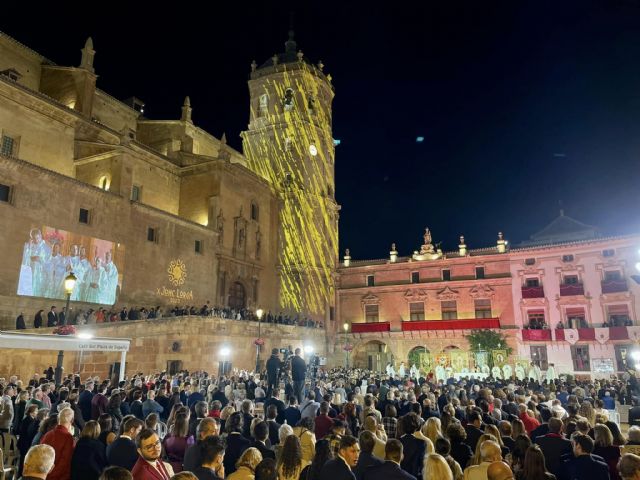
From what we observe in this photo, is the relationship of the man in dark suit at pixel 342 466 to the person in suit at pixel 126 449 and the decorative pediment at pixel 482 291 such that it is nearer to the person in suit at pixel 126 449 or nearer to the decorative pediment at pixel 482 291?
the person in suit at pixel 126 449

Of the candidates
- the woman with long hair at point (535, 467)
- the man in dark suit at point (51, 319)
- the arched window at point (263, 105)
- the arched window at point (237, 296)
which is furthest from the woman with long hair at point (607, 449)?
the arched window at point (263, 105)

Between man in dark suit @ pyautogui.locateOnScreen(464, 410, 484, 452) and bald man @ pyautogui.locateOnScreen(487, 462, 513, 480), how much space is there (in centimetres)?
306

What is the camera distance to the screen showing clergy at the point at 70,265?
2066 centimetres

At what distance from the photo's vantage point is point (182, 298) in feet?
93.4

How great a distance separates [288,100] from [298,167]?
6504 mm

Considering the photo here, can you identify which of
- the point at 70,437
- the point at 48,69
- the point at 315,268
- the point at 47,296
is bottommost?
the point at 70,437

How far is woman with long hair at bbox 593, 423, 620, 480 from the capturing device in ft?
18.9

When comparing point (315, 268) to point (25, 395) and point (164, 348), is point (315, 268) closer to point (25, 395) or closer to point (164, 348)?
point (164, 348)

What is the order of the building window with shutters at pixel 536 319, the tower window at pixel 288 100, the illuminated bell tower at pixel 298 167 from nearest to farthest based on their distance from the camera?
1. the building window with shutters at pixel 536 319
2. the illuminated bell tower at pixel 298 167
3. the tower window at pixel 288 100

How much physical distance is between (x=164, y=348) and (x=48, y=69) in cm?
1959

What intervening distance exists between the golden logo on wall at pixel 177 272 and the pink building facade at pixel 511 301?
47.9 ft

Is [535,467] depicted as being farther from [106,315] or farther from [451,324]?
[451,324]

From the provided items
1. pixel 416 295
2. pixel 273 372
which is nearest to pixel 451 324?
pixel 416 295

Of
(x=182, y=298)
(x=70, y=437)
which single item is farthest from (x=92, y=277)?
(x=70, y=437)
